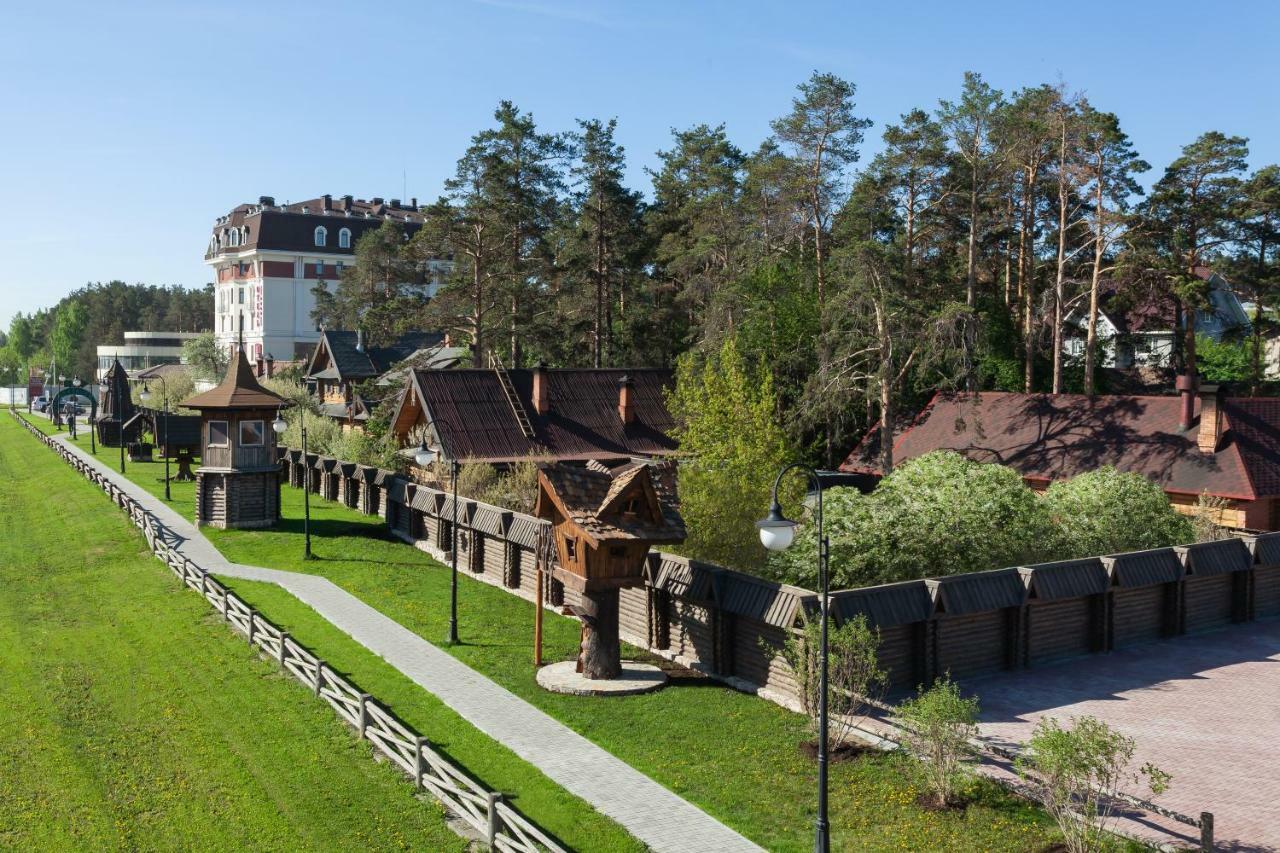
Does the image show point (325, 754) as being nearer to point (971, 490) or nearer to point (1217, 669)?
point (971, 490)

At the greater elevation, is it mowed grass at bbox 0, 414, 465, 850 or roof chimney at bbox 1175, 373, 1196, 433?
roof chimney at bbox 1175, 373, 1196, 433

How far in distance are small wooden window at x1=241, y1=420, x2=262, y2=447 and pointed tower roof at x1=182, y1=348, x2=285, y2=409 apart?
856 millimetres

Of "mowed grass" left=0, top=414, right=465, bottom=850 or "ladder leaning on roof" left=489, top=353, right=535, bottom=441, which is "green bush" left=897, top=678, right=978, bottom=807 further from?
"ladder leaning on roof" left=489, top=353, right=535, bottom=441

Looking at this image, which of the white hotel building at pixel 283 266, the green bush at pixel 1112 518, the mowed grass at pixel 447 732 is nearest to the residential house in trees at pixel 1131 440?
the green bush at pixel 1112 518

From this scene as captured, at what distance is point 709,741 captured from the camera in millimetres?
18469

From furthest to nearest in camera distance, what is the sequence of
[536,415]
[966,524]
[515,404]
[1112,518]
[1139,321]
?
[1139,321] → [536,415] → [515,404] → [1112,518] → [966,524]

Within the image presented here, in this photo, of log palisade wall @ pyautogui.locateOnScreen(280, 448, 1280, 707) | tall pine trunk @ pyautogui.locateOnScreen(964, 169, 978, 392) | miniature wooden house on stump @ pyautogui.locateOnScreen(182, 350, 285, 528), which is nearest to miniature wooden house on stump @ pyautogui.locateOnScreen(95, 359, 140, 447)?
miniature wooden house on stump @ pyautogui.locateOnScreen(182, 350, 285, 528)

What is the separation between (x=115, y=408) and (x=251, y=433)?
115 ft

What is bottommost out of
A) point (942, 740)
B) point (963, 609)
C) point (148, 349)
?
point (942, 740)

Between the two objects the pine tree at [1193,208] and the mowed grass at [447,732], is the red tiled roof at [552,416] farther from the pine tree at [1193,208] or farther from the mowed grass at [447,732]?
the pine tree at [1193,208]

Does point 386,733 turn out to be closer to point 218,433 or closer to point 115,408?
point 218,433

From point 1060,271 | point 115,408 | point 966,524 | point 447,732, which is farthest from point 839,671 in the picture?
point 115,408

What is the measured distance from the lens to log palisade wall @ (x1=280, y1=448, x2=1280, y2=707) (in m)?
20.7

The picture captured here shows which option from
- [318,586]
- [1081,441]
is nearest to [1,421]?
[318,586]
